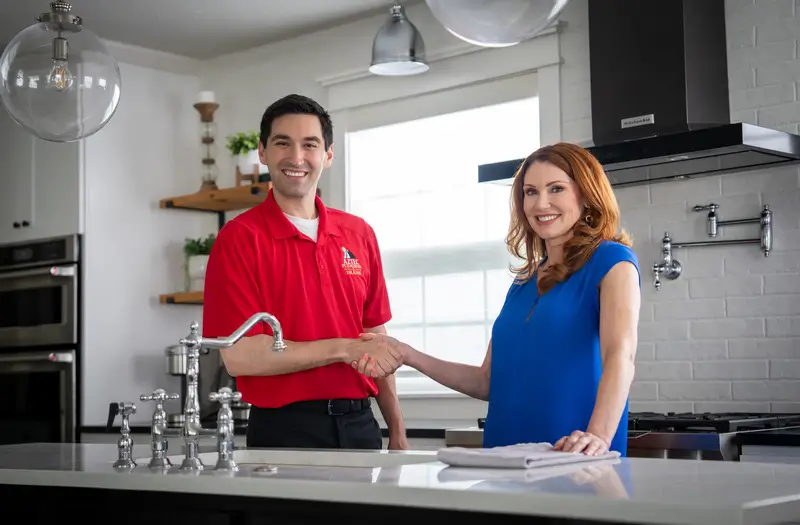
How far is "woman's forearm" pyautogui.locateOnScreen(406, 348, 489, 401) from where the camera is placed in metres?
2.48

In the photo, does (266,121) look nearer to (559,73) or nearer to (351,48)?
(559,73)

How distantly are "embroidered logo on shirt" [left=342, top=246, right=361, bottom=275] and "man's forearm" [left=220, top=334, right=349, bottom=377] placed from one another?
309 mm


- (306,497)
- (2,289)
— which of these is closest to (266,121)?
(306,497)

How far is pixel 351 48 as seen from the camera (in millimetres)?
4969

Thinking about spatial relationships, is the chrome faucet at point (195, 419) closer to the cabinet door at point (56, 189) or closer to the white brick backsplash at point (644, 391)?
the white brick backsplash at point (644, 391)

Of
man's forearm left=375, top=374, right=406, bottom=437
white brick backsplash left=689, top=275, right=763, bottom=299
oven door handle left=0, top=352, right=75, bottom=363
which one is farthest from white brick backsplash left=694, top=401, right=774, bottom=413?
oven door handle left=0, top=352, right=75, bottom=363

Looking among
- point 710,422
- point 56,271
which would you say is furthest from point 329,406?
point 56,271

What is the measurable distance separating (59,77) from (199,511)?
3.50ft

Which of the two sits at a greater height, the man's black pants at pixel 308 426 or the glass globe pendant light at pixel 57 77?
the glass globe pendant light at pixel 57 77

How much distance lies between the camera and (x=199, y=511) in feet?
5.80

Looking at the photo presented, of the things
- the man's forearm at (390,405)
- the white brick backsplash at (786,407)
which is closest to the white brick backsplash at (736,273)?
the white brick backsplash at (786,407)

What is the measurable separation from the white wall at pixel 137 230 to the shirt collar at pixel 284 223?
2602mm

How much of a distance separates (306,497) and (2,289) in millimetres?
4269

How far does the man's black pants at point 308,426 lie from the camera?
2564mm
